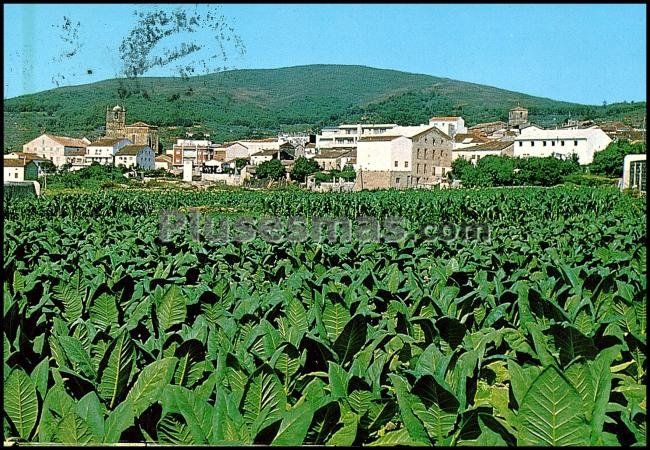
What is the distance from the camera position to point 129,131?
127 m

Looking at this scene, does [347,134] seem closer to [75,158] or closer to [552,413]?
[75,158]

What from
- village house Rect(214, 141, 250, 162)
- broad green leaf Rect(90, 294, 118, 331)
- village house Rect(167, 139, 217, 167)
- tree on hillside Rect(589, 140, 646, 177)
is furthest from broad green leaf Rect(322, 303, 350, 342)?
village house Rect(214, 141, 250, 162)

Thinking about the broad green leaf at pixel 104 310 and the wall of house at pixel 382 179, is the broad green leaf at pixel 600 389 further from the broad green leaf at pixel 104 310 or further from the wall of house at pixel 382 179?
the wall of house at pixel 382 179

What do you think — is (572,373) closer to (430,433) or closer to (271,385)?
(430,433)

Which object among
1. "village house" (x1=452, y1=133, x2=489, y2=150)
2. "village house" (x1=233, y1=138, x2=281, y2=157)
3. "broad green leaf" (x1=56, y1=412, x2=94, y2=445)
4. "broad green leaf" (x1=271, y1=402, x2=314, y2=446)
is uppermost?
"village house" (x1=452, y1=133, x2=489, y2=150)

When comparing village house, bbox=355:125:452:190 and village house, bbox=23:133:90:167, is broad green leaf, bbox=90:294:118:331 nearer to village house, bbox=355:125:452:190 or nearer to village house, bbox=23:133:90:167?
village house, bbox=355:125:452:190

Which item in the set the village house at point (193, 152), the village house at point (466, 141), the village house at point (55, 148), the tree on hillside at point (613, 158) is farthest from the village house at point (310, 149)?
the tree on hillside at point (613, 158)

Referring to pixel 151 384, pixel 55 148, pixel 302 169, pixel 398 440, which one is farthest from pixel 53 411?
pixel 55 148

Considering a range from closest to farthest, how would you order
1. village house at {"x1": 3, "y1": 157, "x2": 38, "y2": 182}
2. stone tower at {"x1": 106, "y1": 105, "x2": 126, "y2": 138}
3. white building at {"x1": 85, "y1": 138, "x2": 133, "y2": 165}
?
village house at {"x1": 3, "y1": 157, "x2": 38, "y2": 182} → white building at {"x1": 85, "y1": 138, "x2": 133, "y2": 165} → stone tower at {"x1": 106, "y1": 105, "x2": 126, "y2": 138}

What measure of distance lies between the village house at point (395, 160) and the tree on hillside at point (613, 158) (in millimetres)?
15770

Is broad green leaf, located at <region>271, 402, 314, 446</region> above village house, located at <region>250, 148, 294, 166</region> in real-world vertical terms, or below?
below

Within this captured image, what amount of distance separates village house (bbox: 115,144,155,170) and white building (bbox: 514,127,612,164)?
173 feet

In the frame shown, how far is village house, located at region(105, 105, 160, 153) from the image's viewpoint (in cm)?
12362

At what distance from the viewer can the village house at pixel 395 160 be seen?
73.6 metres
